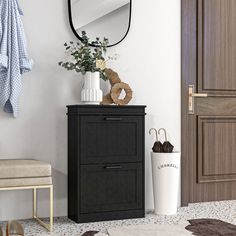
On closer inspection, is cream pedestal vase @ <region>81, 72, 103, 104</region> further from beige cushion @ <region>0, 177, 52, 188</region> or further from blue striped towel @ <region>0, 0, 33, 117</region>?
beige cushion @ <region>0, 177, 52, 188</region>

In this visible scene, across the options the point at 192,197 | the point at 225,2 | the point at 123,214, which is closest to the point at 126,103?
the point at 123,214

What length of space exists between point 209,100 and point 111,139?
1.22m

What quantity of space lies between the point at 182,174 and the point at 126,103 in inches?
34.3

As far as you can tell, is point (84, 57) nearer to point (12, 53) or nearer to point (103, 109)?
point (103, 109)

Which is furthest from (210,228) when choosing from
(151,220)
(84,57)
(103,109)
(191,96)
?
(84,57)

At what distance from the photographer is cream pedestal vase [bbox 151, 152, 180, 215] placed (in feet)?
12.1

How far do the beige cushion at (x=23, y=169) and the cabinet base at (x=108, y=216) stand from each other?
493mm

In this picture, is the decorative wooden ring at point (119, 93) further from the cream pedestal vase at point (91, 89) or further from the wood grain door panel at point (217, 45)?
the wood grain door panel at point (217, 45)

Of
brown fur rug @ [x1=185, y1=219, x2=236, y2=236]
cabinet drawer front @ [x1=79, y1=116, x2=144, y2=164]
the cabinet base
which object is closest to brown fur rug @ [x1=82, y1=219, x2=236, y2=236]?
brown fur rug @ [x1=185, y1=219, x2=236, y2=236]

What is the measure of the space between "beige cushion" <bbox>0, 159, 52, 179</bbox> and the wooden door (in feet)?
4.80

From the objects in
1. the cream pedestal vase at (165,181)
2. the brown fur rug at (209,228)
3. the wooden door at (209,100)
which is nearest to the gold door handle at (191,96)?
the wooden door at (209,100)

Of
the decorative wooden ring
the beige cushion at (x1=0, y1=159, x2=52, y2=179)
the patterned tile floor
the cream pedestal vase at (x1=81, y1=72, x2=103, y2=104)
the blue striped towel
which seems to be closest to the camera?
the beige cushion at (x1=0, y1=159, x2=52, y2=179)

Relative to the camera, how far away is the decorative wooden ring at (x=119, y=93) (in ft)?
12.0

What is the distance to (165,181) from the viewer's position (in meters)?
3.70
